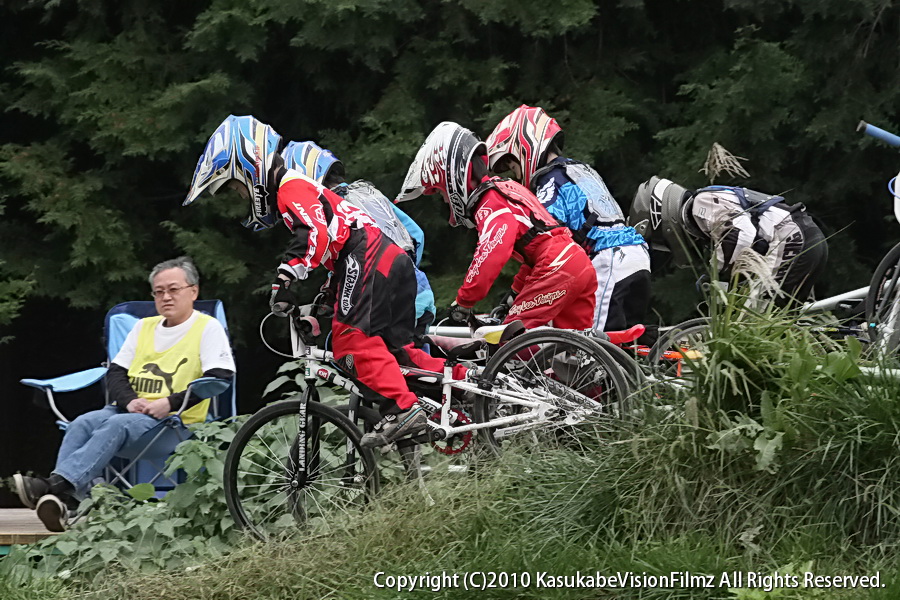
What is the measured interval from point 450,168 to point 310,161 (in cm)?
124

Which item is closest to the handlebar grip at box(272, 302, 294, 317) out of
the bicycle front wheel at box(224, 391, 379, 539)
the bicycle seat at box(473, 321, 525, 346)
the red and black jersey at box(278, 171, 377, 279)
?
the red and black jersey at box(278, 171, 377, 279)

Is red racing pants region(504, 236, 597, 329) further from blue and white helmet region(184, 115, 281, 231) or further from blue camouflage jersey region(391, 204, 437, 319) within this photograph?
blue and white helmet region(184, 115, 281, 231)

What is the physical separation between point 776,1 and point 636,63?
51.2 inches

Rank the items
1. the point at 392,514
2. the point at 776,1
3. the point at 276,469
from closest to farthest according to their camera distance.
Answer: the point at 392,514 → the point at 276,469 → the point at 776,1

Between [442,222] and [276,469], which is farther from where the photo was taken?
[442,222]

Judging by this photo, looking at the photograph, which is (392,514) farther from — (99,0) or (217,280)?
(99,0)

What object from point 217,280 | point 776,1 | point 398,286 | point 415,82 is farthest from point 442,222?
point 398,286

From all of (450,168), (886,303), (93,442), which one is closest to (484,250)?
(450,168)

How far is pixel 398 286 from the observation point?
541 cm

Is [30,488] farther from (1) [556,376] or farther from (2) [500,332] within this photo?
(1) [556,376]

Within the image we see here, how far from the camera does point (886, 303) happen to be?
604 centimetres

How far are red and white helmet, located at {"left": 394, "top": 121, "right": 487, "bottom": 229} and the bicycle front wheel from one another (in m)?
1.31

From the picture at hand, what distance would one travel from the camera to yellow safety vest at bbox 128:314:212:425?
6.65 meters

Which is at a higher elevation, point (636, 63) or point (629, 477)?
point (636, 63)
